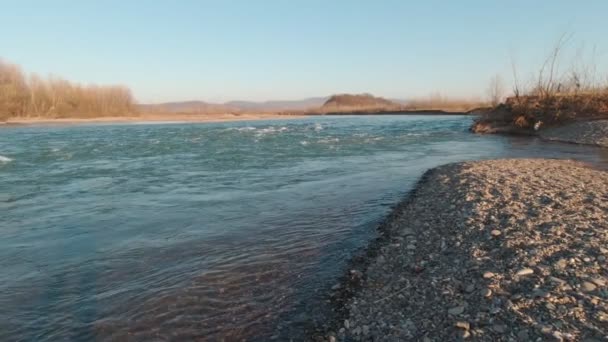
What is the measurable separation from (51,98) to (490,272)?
8423cm

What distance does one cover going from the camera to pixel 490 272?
5.68 meters

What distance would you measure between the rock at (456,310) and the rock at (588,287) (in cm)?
136

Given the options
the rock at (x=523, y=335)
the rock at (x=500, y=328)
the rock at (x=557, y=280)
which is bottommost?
the rock at (x=500, y=328)

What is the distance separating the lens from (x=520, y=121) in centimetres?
3481

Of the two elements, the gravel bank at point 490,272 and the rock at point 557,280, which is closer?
the gravel bank at point 490,272

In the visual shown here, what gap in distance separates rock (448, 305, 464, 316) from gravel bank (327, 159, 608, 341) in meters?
0.02

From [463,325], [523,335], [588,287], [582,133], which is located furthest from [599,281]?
[582,133]

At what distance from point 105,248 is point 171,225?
182 cm

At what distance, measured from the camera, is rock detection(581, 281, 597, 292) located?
4824 millimetres

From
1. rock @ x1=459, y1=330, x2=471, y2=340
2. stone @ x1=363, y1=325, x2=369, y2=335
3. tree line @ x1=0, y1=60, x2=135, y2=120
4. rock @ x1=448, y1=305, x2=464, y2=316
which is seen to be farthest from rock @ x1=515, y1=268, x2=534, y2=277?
tree line @ x1=0, y1=60, x2=135, y2=120

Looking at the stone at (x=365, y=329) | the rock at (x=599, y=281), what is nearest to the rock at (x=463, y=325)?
the stone at (x=365, y=329)

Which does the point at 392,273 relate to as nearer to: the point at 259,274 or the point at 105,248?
the point at 259,274

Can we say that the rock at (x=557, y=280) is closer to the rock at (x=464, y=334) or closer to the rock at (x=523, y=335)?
the rock at (x=523, y=335)

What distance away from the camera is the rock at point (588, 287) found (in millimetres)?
4824
